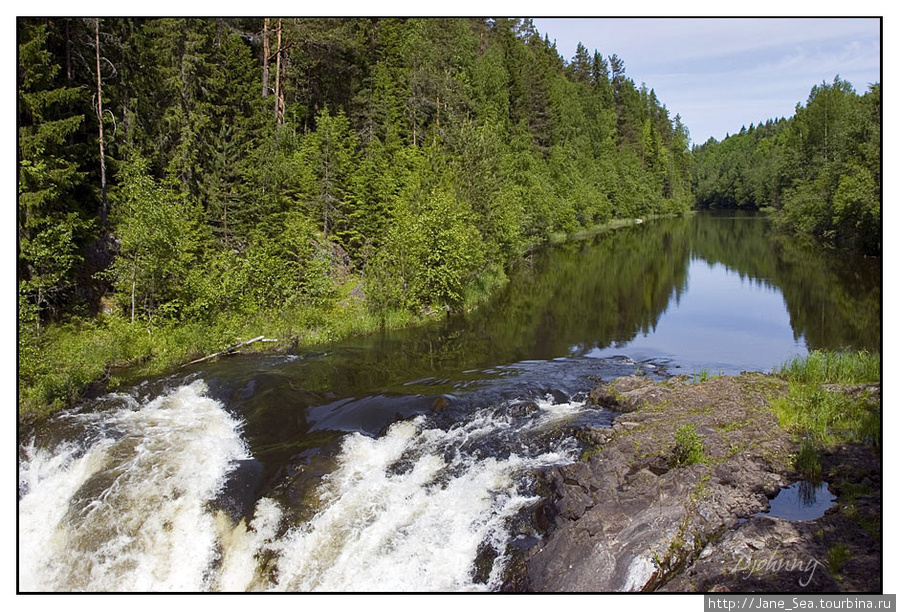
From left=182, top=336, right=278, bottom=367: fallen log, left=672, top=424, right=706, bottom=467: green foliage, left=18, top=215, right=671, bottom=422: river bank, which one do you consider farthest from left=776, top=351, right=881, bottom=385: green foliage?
left=182, top=336, right=278, bottom=367: fallen log

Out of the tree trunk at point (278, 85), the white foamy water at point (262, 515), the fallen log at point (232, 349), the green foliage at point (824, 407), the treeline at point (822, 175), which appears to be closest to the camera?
the white foamy water at point (262, 515)

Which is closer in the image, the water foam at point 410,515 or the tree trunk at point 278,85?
the water foam at point 410,515

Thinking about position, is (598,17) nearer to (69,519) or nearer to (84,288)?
(69,519)

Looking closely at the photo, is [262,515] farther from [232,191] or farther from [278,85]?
[278,85]

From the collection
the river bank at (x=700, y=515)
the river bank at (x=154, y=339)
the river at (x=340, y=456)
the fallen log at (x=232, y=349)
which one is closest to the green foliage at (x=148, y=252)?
the river bank at (x=154, y=339)

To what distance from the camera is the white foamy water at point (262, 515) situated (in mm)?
10656

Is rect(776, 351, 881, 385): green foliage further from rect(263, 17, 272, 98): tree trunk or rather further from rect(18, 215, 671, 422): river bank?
rect(263, 17, 272, 98): tree trunk

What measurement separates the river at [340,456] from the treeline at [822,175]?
10.8 meters

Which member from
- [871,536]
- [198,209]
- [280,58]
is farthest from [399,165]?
[871,536]

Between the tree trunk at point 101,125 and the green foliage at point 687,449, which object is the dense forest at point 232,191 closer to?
the tree trunk at point 101,125

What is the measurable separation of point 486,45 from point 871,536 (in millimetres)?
91091

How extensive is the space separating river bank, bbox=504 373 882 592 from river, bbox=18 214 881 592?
862mm

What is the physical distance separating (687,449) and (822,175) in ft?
191

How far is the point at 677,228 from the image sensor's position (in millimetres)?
88312
